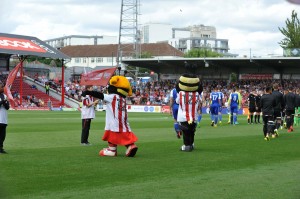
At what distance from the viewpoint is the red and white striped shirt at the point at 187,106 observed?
14.9 meters

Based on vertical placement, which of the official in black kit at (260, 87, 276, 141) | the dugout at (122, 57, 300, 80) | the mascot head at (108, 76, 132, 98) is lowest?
the official in black kit at (260, 87, 276, 141)

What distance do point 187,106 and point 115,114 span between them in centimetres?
274

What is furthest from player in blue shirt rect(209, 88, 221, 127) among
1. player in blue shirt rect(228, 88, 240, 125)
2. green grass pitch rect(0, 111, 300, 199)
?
green grass pitch rect(0, 111, 300, 199)

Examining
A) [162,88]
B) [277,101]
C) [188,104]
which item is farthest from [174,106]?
[162,88]

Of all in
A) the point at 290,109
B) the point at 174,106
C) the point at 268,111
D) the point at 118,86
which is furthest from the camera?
the point at 290,109

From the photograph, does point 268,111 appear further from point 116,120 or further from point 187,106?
point 116,120

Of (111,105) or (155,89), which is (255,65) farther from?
(111,105)

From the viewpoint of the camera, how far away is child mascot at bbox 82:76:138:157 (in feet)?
42.3

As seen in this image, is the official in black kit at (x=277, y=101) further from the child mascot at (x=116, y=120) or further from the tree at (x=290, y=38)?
the tree at (x=290, y=38)

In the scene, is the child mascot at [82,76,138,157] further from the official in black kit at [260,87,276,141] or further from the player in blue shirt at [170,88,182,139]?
the official in black kit at [260,87,276,141]

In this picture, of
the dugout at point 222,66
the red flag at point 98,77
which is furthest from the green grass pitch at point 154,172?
the dugout at point 222,66

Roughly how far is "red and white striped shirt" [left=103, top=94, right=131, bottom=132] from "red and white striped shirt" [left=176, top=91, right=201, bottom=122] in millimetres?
2402

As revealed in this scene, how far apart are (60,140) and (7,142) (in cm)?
190

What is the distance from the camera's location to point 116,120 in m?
12.9
